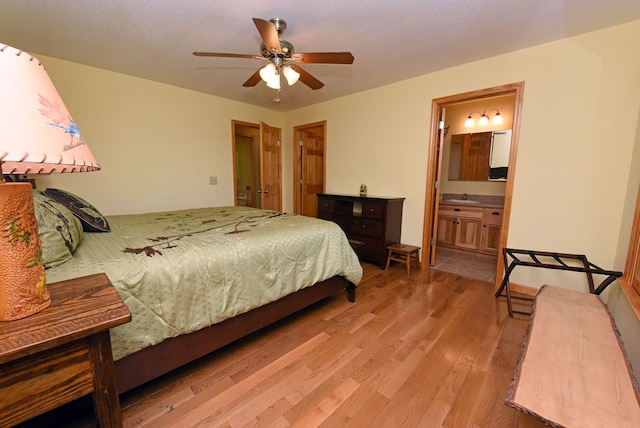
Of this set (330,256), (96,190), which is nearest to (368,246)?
(330,256)

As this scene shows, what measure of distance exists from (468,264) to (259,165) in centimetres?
381

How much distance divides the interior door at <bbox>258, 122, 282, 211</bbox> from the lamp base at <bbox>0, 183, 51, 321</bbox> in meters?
2.70

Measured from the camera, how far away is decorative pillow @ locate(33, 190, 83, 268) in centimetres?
116

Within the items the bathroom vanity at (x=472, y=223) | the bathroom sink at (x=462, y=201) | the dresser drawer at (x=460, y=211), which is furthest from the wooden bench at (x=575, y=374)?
the bathroom sink at (x=462, y=201)

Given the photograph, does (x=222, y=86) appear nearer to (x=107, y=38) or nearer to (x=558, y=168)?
(x=107, y=38)

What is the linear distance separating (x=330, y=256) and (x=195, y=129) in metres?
2.90

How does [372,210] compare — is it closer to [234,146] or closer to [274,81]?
[274,81]

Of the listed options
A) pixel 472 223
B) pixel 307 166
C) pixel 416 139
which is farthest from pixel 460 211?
pixel 307 166

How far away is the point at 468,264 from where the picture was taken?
3559 mm

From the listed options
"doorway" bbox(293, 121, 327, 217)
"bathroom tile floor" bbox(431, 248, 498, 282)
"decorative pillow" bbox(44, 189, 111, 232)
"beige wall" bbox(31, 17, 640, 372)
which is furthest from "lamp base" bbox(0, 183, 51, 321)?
"doorway" bbox(293, 121, 327, 217)

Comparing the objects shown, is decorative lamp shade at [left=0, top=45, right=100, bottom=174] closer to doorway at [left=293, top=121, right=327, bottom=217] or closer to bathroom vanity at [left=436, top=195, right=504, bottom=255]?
doorway at [left=293, top=121, right=327, bottom=217]

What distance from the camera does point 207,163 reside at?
395 centimetres

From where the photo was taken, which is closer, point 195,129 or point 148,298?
point 148,298

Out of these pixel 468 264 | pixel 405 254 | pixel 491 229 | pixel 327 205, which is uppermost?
pixel 327 205
